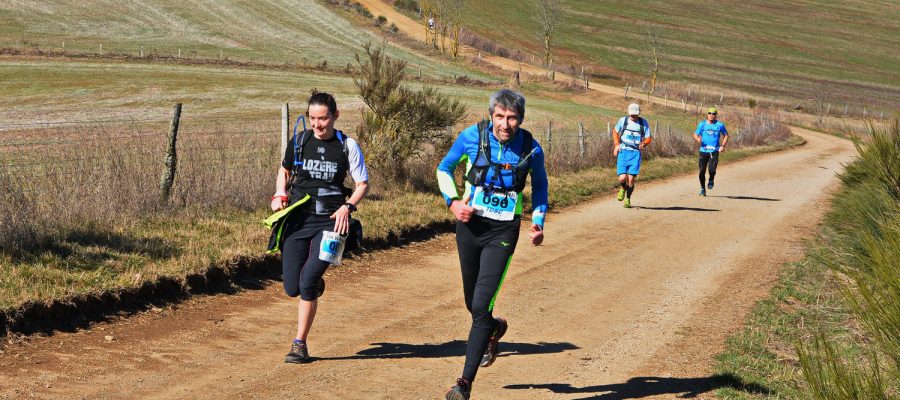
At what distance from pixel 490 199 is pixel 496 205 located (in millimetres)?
58

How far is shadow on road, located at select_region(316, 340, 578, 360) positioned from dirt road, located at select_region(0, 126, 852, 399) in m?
0.02

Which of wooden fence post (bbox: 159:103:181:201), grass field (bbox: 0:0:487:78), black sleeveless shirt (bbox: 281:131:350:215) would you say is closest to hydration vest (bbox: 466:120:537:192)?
black sleeveless shirt (bbox: 281:131:350:215)

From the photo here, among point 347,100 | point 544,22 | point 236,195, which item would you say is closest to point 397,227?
point 236,195

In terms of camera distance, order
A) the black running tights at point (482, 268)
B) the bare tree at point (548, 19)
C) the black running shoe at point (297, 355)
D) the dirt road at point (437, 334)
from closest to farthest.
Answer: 1. the black running tights at point (482, 268)
2. the dirt road at point (437, 334)
3. the black running shoe at point (297, 355)
4. the bare tree at point (548, 19)

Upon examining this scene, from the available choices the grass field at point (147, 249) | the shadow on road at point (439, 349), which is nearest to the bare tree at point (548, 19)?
the grass field at point (147, 249)

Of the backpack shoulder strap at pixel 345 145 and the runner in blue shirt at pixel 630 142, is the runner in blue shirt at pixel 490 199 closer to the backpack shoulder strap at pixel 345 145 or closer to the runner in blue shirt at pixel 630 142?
the backpack shoulder strap at pixel 345 145

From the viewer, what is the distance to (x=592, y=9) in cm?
12244

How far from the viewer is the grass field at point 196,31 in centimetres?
5881

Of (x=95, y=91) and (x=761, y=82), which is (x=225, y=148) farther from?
(x=761, y=82)

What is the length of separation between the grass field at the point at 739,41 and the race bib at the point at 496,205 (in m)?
79.8

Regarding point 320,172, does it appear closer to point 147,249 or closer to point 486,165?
point 486,165

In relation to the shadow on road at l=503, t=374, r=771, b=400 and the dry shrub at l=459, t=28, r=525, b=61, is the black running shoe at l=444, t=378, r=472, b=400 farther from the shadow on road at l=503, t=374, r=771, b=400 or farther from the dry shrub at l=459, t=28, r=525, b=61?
the dry shrub at l=459, t=28, r=525, b=61

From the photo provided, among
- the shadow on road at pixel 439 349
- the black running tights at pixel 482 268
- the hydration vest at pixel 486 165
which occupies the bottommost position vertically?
the shadow on road at pixel 439 349

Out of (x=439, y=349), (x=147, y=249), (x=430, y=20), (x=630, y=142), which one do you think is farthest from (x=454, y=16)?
(x=439, y=349)
